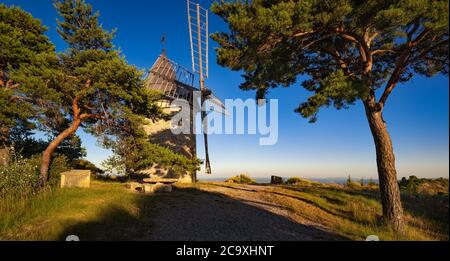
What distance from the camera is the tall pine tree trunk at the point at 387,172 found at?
29.3 ft

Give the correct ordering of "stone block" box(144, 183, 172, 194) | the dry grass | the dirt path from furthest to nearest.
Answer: "stone block" box(144, 183, 172, 194) < the dirt path < the dry grass

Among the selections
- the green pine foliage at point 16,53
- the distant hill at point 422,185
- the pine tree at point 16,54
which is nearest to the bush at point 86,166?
the pine tree at point 16,54

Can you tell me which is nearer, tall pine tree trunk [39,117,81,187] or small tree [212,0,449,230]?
small tree [212,0,449,230]

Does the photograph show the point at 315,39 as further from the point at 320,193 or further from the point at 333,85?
the point at 320,193

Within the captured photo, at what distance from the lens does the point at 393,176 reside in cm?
911

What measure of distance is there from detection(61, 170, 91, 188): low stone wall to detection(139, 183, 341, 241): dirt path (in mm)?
4047

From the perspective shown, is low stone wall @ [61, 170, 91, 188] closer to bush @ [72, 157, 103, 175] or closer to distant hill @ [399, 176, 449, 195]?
bush @ [72, 157, 103, 175]

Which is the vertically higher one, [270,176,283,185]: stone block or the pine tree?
the pine tree

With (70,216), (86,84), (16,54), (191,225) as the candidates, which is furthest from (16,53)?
(191,225)

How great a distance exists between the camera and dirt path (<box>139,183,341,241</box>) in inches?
273

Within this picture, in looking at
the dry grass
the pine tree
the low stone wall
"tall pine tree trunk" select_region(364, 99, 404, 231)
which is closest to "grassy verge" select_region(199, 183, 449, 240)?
the dry grass

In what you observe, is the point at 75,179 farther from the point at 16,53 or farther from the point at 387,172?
the point at 387,172
